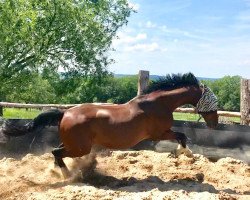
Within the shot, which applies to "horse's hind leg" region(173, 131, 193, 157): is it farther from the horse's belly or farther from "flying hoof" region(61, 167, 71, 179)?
"flying hoof" region(61, 167, 71, 179)

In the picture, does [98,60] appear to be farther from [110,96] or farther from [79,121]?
[110,96]

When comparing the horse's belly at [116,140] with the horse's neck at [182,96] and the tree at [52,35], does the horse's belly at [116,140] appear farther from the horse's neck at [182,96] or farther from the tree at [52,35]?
the tree at [52,35]

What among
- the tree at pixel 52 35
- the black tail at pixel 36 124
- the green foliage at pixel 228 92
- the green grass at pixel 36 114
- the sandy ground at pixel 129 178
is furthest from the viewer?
the green foliage at pixel 228 92

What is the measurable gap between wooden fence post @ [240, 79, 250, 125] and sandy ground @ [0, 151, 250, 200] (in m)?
1.30

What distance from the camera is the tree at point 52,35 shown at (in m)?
18.2

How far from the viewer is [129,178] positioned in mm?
5758

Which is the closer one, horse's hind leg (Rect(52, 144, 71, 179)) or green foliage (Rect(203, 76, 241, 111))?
horse's hind leg (Rect(52, 144, 71, 179))

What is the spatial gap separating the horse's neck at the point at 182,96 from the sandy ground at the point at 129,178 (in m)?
1.05

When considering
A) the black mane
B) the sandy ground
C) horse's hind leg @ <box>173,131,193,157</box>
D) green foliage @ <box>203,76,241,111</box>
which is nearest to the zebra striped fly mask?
the black mane

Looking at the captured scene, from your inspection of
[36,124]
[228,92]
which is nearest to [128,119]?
[36,124]

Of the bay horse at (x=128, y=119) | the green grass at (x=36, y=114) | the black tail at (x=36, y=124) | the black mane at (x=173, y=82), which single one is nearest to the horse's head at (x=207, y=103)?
the bay horse at (x=128, y=119)

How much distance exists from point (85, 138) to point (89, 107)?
0.45m

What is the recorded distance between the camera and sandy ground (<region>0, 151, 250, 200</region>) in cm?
468

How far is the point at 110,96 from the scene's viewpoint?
2376 inches
